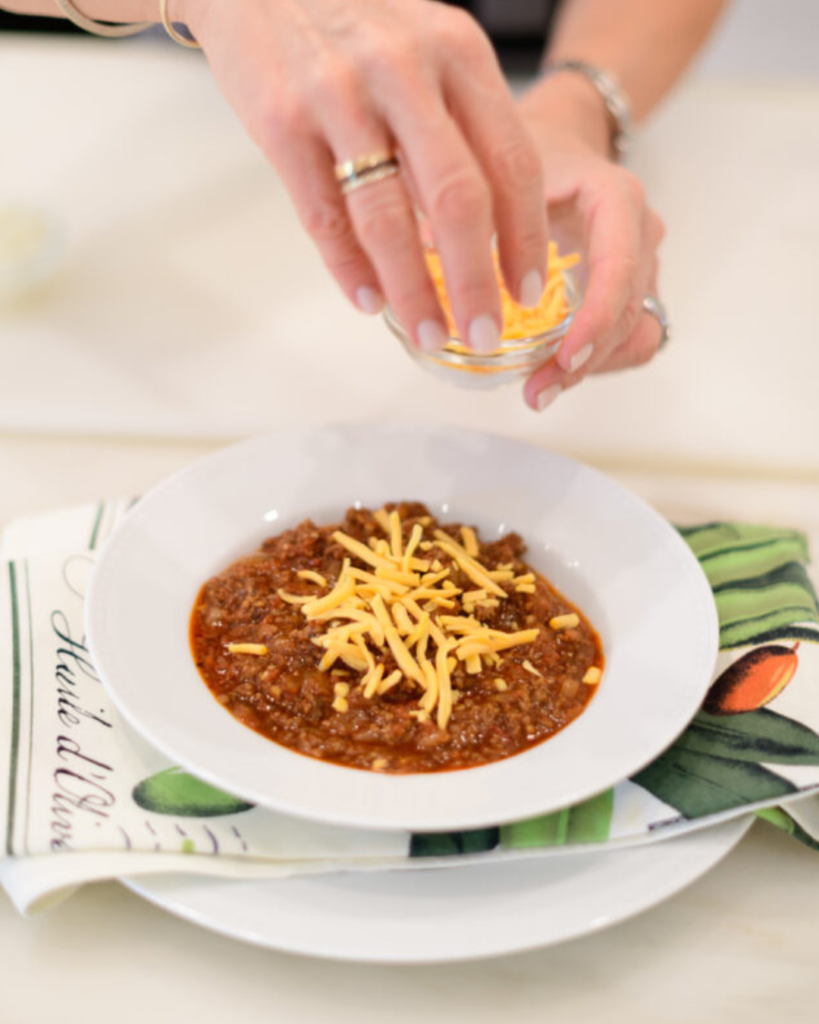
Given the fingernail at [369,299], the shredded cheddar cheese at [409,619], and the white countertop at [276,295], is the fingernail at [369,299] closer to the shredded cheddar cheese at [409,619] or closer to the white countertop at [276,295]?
the shredded cheddar cheese at [409,619]

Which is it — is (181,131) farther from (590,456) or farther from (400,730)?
(400,730)

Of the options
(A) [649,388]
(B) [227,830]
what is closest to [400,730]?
(B) [227,830]

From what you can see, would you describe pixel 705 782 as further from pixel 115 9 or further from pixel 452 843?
pixel 115 9

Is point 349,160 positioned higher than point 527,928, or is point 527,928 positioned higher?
point 349,160

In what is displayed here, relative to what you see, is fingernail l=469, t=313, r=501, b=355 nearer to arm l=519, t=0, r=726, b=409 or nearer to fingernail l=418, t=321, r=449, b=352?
Answer: fingernail l=418, t=321, r=449, b=352

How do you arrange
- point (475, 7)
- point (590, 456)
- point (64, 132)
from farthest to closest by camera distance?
point (475, 7)
point (64, 132)
point (590, 456)

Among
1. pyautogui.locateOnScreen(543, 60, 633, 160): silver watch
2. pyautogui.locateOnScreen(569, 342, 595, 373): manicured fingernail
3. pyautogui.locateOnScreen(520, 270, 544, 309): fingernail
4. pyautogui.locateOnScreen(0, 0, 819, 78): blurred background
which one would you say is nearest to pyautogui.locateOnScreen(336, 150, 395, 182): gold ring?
pyautogui.locateOnScreen(520, 270, 544, 309): fingernail
